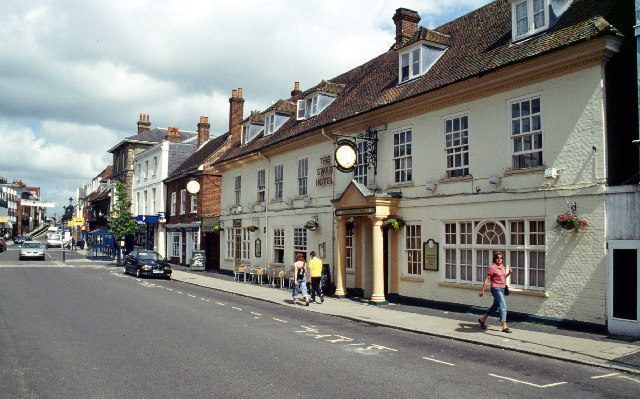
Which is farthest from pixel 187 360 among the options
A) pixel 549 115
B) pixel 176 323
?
pixel 549 115

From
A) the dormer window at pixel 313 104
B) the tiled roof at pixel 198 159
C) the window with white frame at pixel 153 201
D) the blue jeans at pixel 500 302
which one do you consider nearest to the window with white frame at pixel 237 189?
the dormer window at pixel 313 104

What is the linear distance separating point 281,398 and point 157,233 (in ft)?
131

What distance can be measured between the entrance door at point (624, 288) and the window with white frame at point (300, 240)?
13.3 m

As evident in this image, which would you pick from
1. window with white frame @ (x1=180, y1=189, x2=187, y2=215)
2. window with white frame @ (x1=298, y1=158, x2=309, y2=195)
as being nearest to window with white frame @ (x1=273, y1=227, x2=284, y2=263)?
window with white frame @ (x1=298, y1=158, x2=309, y2=195)

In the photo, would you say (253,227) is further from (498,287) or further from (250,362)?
(250,362)

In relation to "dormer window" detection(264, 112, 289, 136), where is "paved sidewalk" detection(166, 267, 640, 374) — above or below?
below

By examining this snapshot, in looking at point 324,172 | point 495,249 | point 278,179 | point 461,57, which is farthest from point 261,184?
point 495,249

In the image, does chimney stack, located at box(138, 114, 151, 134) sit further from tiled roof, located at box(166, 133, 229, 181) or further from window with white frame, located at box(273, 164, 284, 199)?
window with white frame, located at box(273, 164, 284, 199)

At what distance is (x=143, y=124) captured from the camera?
59.4m

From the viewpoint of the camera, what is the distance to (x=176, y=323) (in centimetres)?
1302

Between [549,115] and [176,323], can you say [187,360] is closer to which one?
[176,323]

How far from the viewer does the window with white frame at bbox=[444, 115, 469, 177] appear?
15.2 m

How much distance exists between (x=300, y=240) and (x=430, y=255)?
27.4ft

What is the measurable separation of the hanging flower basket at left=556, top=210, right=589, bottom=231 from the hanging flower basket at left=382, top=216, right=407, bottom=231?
5.63 meters
